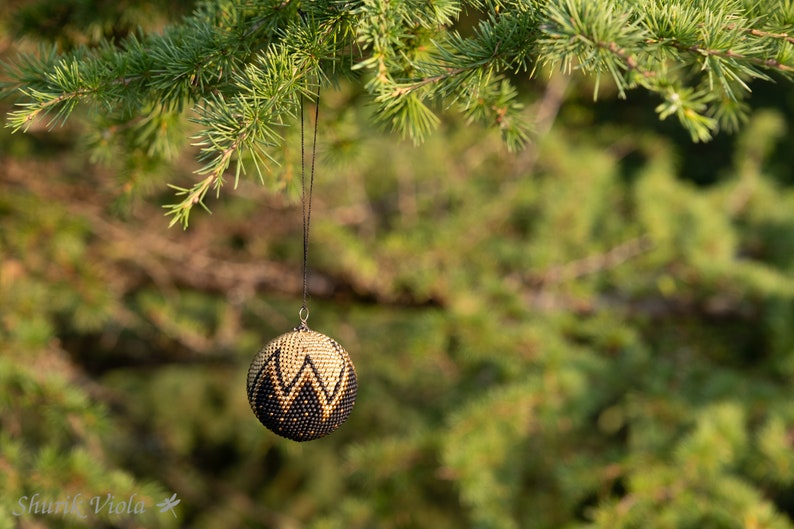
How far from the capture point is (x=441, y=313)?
222 cm

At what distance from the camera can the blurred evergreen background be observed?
1813mm

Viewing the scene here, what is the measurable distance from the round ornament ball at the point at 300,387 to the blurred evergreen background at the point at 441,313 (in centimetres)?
36

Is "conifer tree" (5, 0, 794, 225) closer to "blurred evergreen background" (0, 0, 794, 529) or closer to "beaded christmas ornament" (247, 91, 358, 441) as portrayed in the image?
"beaded christmas ornament" (247, 91, 358, 441)

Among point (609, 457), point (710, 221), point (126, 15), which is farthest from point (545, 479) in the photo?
point (126, 15)

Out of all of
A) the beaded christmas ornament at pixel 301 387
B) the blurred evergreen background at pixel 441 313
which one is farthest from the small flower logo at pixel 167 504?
the beaded christmas ornament at pixel 301 387

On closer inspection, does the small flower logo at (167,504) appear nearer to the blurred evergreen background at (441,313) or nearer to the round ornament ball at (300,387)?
the blurred evergreen background at (441,313)

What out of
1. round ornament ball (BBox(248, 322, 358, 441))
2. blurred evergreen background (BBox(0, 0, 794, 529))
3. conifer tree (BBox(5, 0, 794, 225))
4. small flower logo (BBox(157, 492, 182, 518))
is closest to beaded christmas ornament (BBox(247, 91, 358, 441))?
round ornament ball (BBox(248, 322, 358, 441))

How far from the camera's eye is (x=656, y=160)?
3.00m

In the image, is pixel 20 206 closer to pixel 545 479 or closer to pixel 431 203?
pixel 431 203

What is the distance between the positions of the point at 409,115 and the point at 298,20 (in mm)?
179

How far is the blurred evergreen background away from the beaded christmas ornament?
1.16 ft

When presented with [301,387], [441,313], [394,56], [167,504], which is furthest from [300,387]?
[441,313]

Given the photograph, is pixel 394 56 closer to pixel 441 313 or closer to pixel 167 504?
pixel 167 504

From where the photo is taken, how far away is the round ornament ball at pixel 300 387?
1.05 m
